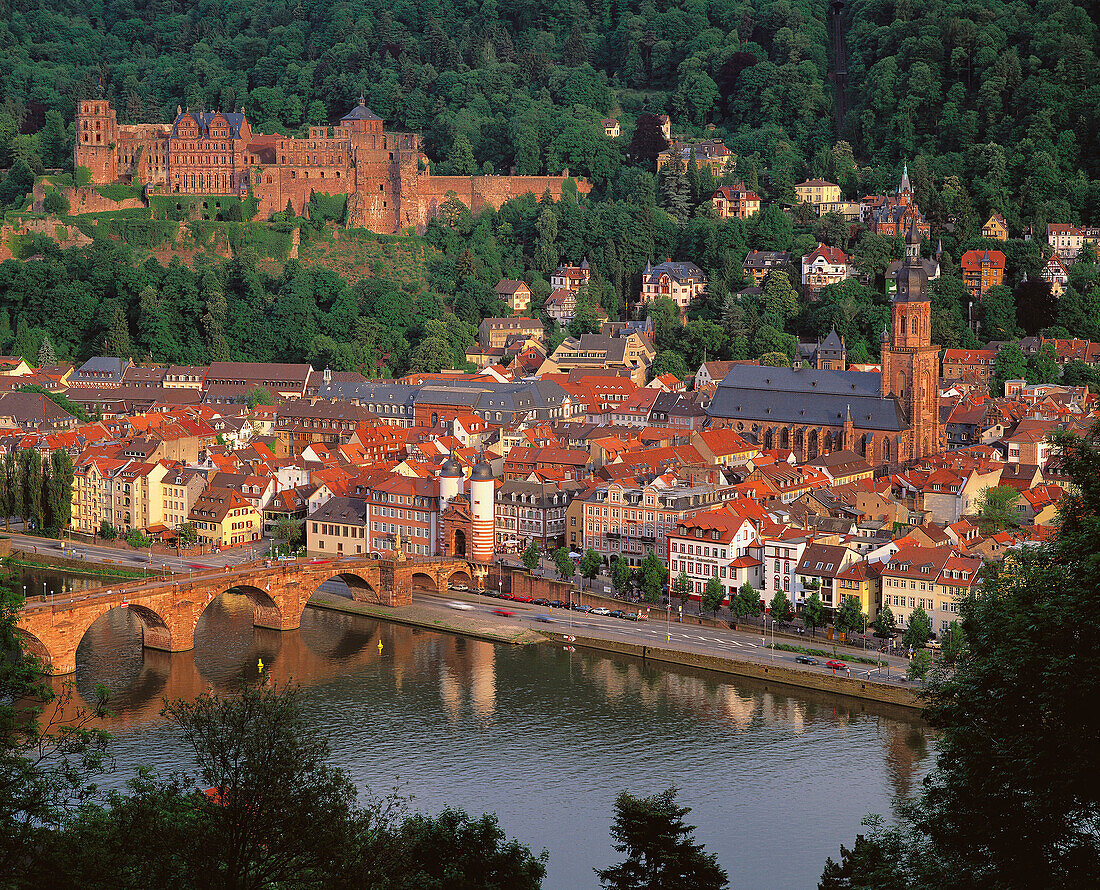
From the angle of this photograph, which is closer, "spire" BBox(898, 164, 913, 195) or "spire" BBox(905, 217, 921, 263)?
"spire" BBox(905, 217, 921, 263)

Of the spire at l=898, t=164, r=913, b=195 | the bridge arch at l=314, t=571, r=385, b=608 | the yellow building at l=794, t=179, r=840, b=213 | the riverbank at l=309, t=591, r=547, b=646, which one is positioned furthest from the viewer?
the yellow building at l=794, t=179, r=840, b=213

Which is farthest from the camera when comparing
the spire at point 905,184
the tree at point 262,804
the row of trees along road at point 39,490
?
the spire at point 905,184

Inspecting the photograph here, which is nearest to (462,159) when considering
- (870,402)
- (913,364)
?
(870,402)

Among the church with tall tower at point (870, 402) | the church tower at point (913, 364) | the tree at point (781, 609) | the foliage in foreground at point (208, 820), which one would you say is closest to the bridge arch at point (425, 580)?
the tree at point (781, 609)

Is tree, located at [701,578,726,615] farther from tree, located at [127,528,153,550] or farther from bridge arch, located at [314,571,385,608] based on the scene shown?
tree, located at [127,528,153,550]

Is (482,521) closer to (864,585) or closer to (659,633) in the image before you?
(659,633)

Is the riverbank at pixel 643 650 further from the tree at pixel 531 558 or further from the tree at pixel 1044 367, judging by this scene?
the tree at pixel 1044 367

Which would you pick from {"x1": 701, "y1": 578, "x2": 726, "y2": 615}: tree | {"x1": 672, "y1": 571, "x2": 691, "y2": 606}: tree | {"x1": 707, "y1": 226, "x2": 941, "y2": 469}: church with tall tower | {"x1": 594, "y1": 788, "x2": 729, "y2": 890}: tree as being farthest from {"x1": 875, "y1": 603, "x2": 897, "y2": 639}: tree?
{"x1": 707, "y1": 226, "x2": 941, "y2": 469}: church with tall tower
